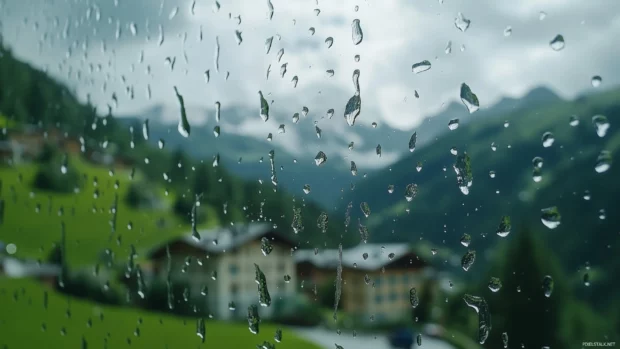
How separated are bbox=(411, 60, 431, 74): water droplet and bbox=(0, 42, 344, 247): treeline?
30 cm

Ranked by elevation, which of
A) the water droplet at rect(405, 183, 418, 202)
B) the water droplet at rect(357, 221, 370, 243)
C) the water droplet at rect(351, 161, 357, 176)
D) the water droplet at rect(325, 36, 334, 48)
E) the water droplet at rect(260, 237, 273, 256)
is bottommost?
the water droplet at rect(260, 237, 273, 256)

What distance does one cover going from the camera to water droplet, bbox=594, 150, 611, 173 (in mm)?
800

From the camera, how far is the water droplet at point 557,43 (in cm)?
83

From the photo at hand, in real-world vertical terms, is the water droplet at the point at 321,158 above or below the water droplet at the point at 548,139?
above

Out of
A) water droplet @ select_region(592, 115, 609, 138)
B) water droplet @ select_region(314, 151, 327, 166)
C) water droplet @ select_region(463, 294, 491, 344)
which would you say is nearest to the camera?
water droplet @ select_region(592, 115, 609, 138)

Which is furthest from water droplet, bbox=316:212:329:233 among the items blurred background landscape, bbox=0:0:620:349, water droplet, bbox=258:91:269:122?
water droplet, bbox=258:91:269:122

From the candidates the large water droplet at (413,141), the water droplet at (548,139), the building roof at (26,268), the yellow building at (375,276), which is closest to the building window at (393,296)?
the yellow building at (375,276)

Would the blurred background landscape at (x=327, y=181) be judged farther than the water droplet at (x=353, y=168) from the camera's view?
No

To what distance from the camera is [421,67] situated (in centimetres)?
99

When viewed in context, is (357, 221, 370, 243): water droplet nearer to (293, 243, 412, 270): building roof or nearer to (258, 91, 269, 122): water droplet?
(293, 243, 412, 270): building roof

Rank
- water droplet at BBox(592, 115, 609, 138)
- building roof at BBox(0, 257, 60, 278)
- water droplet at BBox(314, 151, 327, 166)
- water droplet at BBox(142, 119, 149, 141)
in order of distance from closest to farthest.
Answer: water droplet at BBox(592, 115, 609, 138) → water droplet at BBox(314, 151, 327, 166) → water droplet at BBox(142, 119, 149, 141) → building roof at BBox(0, 257, 60, 278)

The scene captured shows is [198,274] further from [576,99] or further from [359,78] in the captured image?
[576,99]

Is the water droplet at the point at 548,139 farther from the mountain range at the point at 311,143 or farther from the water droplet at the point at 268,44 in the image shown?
the water droplet at the point at 268,44

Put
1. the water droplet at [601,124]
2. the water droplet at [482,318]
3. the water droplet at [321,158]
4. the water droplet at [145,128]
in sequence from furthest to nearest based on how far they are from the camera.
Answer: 1. the water droplet at [145,128]
2. the water droplet at [321,158]
3. the water droplet at [482,318]
4. the water droplet at [601,124]
